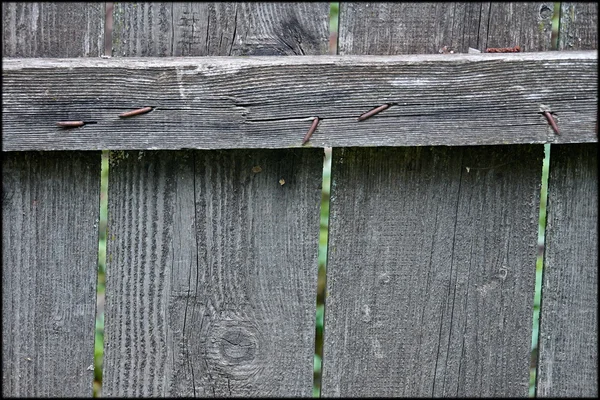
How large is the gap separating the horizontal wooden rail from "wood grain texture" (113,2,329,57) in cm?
7

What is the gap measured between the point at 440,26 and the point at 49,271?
119 cm

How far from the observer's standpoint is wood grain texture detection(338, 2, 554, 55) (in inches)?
73.0

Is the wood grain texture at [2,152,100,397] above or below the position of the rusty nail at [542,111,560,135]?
below

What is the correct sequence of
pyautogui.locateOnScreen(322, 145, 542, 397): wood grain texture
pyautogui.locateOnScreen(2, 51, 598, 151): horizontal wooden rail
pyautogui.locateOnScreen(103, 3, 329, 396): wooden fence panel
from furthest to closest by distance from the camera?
pyautogui.locateOnScreen(322, 145, 542, 397): wood grain texture → pyautogui.locateOnScreen(103, 3, 329, 396): wooden fence panel → pyautogui.locateOnScreen(2, 51, 598, 151): horizontal wooden rail

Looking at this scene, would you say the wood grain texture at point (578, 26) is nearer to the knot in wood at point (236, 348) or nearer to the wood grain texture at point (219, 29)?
the wood grain texture at point (219, 29)

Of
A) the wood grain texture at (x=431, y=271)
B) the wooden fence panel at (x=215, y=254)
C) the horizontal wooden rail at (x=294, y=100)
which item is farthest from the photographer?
the wood grain texture at (x=431, y=271)

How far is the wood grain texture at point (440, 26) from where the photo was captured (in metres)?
1.85

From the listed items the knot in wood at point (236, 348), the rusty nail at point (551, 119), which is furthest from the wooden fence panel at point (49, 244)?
the rusty nail at point (551, 119)

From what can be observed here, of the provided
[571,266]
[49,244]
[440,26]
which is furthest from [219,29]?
[571,266]

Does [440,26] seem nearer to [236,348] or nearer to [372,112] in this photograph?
[372,112]

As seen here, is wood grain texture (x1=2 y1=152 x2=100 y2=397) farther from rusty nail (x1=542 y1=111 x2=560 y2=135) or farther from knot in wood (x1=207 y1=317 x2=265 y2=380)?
rusty nail (x1=542 y1=111 x2=560 y2=135)

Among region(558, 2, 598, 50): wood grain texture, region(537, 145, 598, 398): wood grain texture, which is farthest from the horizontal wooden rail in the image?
region(537, 145, 598, 398): wood grain texture

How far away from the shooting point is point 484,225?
200cm

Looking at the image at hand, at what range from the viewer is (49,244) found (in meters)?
1.92
